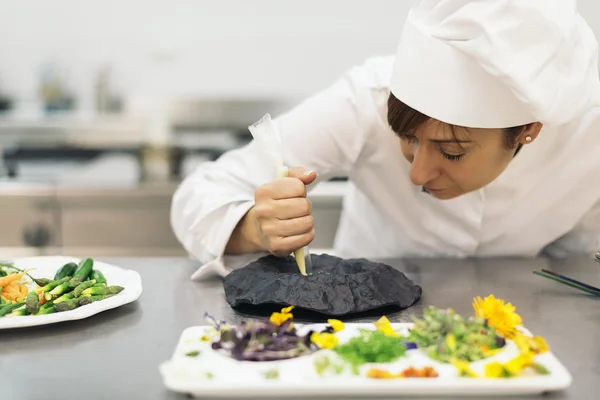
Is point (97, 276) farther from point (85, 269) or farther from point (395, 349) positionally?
point (395, 349)

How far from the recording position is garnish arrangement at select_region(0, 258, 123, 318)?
1.02 m

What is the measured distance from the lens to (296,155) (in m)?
1.57

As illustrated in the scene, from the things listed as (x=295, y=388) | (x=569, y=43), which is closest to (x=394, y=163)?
(x=569, y=43)

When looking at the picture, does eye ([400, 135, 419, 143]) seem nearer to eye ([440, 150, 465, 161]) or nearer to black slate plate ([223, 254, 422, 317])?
eye ([440, 150, 465, 161])

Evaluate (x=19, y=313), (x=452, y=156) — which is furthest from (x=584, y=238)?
(x=19, y=313)

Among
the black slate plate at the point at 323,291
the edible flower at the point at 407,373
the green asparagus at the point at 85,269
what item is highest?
the edible flower at the point at 407,373

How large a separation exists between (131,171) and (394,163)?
66.0 inches

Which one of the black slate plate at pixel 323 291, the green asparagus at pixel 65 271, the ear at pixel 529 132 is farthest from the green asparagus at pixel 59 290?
the ear at pixel 529 132

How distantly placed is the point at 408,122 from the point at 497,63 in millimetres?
221

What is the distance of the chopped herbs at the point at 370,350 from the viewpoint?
0.82 metres

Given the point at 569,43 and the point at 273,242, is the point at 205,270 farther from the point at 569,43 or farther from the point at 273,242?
the point at 569,43

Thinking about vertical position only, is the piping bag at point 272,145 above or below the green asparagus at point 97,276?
above

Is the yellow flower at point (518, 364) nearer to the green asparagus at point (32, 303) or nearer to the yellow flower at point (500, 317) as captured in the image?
the yellow flower at point (500, 317)

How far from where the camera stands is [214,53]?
3.16 meters
